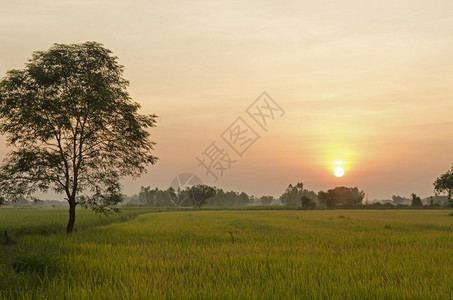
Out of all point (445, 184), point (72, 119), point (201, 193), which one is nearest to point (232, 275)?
point (72, 119)

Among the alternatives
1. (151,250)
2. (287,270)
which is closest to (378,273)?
(287,270)

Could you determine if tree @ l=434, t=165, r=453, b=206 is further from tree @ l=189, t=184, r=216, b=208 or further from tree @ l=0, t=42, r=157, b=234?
tree @ l=189, t=184, r=216, b=208

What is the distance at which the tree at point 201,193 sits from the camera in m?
159

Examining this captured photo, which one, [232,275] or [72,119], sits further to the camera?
[72,119]

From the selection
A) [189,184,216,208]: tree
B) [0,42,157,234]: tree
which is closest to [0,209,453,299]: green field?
[0,42,157,234]: tree

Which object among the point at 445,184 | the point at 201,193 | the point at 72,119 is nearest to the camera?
the point at 72,119

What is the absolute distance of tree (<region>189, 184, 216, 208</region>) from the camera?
15900 cm

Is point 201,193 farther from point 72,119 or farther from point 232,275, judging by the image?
point 232,275

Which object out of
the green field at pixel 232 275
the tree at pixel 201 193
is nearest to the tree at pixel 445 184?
the green field at pixel 232 275

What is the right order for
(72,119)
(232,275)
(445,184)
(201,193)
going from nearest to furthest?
(232,275)
(72,119)
(445,184)
(201,193)

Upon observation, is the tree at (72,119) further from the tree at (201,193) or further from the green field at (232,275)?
the tree at (201,193)

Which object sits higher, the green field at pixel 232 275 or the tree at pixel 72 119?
the tree at pixel 72 119

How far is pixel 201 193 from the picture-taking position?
525 feet

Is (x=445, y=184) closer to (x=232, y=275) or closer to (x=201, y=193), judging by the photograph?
(x=232, y=275)
